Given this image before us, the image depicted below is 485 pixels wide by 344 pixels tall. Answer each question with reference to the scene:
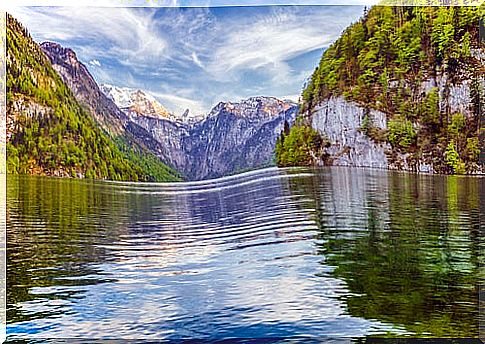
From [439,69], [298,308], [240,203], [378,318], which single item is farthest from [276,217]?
→ [439,69]

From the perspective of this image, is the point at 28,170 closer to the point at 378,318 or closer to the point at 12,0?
the point at 12,0

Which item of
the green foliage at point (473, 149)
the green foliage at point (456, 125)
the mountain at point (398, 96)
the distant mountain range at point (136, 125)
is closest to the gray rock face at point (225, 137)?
the distant mountain range at point (136, 125)

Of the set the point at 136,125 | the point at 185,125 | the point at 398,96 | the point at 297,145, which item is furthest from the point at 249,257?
the point at 398,96

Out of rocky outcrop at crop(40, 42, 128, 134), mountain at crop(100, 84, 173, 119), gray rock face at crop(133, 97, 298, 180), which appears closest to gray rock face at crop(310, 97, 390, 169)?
gray rock face at crop(133, 97, 298, 180)

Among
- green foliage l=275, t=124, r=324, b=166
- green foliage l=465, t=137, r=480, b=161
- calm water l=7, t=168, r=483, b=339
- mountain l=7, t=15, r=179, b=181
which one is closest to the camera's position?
calm water l=7, t=168, r=483, b=339

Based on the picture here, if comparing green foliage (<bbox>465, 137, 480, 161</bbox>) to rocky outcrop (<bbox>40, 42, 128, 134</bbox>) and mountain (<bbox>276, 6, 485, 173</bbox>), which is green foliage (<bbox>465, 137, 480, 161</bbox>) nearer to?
mountain (<bbox>276, 6, 485, 173</bbox>)

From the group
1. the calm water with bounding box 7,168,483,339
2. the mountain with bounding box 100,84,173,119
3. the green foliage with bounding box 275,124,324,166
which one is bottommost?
the calm water with bounding box 7,168,483,339
